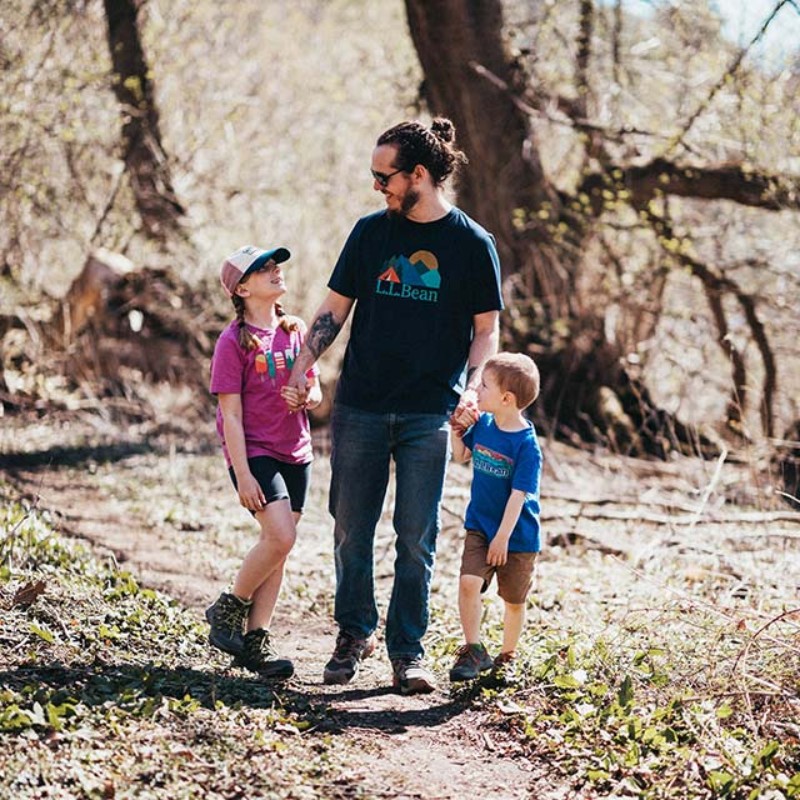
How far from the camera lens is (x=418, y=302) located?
5.12m

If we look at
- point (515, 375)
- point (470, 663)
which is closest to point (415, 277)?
point (515, 375)

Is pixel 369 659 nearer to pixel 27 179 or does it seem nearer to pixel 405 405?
pixel 405 405

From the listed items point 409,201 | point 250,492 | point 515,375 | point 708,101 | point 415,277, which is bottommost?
point 250,492

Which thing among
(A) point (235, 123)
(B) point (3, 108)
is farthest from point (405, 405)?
(A) point (235, 123)

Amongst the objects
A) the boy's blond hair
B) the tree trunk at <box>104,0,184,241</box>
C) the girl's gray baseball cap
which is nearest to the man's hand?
the boy's blond hair

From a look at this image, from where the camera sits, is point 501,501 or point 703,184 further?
point 703,184

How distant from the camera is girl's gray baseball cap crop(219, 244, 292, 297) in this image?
Result: 5.21 meters

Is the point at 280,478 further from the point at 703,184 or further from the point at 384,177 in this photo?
the point at 703,184

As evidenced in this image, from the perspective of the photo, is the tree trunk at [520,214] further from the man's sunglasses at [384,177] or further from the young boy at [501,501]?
the man's sunglasses at [384,177]

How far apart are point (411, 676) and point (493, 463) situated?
3.12ft

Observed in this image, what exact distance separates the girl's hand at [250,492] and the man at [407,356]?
1.23 feet

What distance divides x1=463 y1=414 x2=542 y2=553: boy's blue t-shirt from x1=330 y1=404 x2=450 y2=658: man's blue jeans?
155 mm

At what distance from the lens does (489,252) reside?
202 inches

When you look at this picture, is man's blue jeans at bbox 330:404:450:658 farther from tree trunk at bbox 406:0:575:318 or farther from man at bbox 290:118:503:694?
tree trunk at bbox 406:0:575:318
